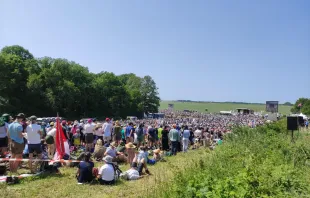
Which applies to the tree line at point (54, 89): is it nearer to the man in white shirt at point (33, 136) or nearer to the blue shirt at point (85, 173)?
the man in white shirt at point (33, 136)

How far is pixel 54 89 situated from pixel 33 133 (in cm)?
4637

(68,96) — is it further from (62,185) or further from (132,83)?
(62,185)

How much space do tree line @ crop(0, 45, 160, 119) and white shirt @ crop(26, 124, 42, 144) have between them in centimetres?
4050

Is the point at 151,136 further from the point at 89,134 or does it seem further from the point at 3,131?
the point at 3,131

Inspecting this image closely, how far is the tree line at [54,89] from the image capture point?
4716cm

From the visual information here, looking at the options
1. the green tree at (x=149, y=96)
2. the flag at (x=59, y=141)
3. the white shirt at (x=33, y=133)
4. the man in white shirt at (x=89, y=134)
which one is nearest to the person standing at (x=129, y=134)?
the man in white shirt at (x=89, y=134)

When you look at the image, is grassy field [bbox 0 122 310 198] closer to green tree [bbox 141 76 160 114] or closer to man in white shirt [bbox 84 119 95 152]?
man in white shirt [bbox 84 119 95 152]

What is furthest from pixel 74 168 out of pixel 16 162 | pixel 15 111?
pixel 15 111

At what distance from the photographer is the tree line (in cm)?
4716

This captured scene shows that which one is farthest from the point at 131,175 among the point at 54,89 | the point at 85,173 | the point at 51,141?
the point at 54,89

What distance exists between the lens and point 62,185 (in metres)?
7.41

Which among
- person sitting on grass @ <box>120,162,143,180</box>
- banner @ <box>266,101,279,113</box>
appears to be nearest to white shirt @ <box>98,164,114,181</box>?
person sitting on grass @ <box>120,162,143,180</box>

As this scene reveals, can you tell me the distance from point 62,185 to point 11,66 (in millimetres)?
45822

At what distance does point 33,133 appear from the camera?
8055mm
